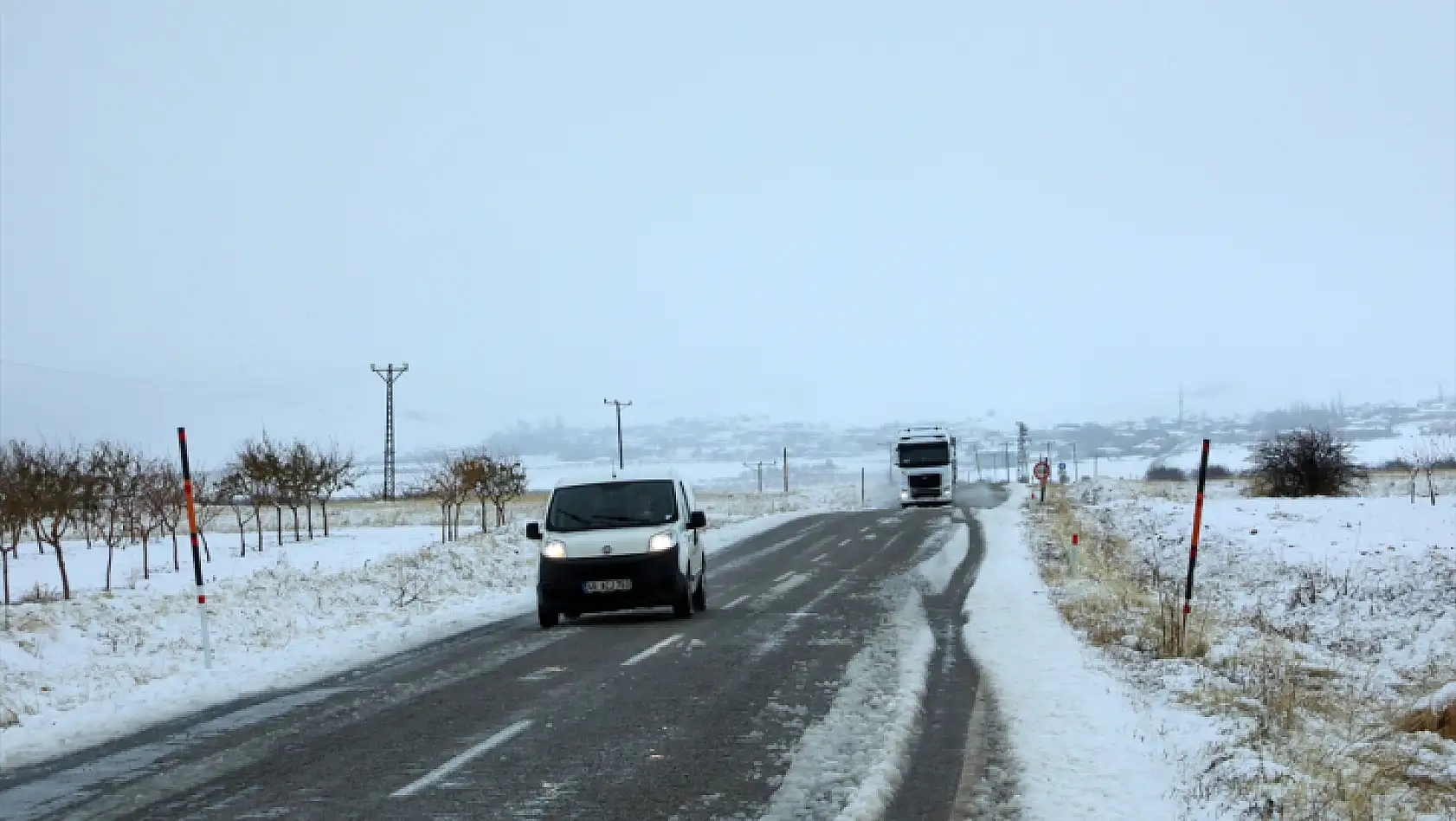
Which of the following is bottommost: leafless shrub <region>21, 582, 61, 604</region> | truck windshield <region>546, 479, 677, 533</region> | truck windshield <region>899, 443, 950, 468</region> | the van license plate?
leafless shrub <region>21, 582, 61, 604</region>

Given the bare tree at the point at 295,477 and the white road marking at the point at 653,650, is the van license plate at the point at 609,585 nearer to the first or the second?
the white road marking at the point at 653,650

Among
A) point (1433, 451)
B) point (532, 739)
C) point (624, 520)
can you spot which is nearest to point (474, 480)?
point (624, 520)

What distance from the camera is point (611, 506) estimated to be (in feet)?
59.9

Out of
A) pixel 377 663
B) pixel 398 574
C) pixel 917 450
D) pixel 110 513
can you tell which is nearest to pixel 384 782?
pixel 377 663

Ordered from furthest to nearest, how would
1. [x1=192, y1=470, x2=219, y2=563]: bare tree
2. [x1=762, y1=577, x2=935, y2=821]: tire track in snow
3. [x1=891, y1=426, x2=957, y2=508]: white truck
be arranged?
[x1=891, y1=426, x2=957, y2=508]: white truck < [x1=192, y1=470, x2=219, y2=563]: bare tree < [x1=762, y1=577, x2=935, y2=821]: tire track in snow

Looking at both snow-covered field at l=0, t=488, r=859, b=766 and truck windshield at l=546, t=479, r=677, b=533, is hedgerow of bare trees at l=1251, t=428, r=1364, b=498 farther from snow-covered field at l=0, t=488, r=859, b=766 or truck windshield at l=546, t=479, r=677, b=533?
truck windshield at l=546, t=479, r=677, b=533

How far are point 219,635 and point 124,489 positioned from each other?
1080 inches

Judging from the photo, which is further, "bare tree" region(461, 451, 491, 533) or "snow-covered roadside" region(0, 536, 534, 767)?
"bare tree" region(461, 451, 491, 533)

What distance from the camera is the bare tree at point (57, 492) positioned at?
34.6 meters

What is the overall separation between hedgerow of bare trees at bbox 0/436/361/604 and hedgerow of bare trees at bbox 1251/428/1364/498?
42.3 m

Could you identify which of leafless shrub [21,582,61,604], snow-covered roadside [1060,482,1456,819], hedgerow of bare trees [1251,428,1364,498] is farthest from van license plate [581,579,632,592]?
hedgerow of bare trees [1251,428,1364,498]

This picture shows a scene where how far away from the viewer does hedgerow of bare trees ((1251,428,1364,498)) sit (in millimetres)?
57656

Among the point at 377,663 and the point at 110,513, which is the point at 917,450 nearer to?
the point at 110,513

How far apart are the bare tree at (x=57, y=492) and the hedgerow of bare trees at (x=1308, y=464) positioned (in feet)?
157
